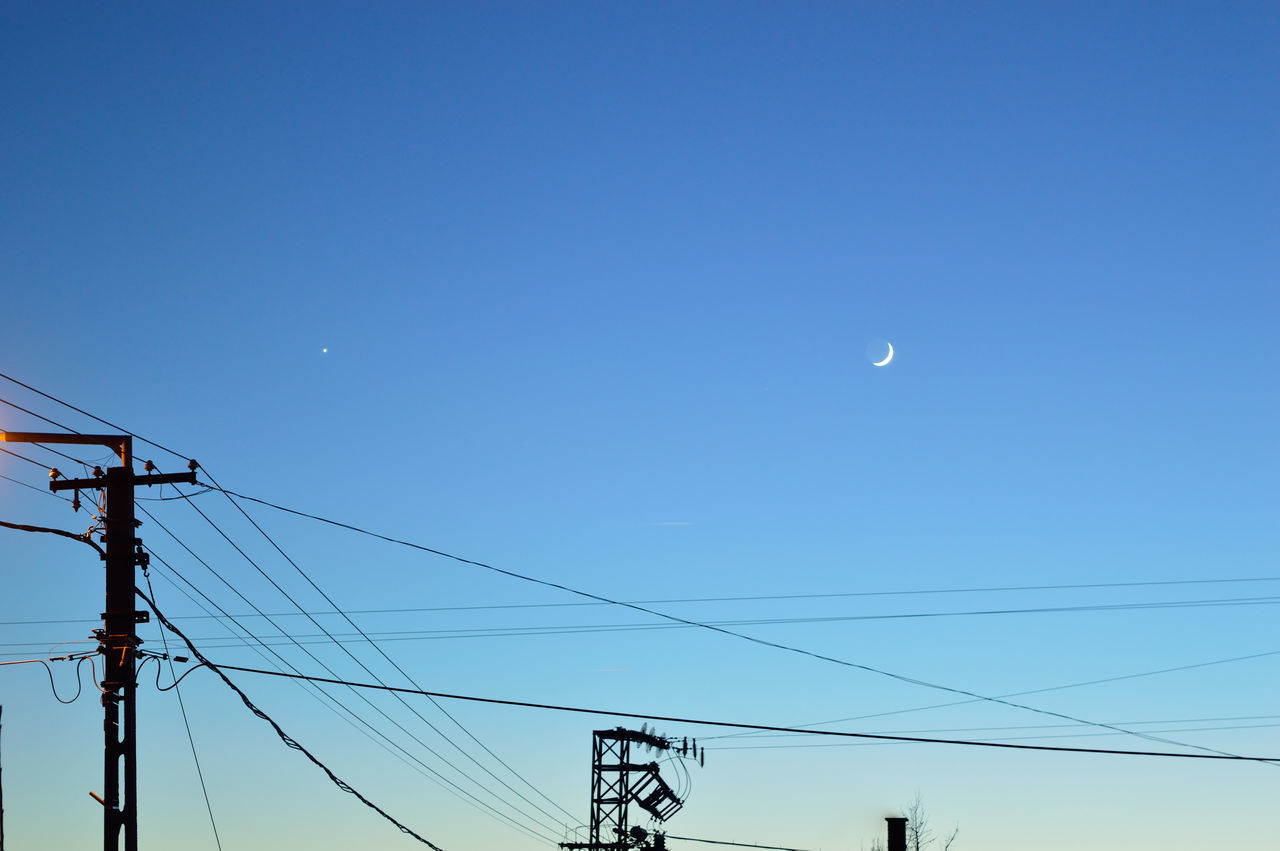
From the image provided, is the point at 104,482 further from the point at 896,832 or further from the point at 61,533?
the point at 896,832

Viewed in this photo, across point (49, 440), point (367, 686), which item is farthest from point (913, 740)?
point (49, 440)

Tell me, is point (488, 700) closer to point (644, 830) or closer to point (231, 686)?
point (231, 686)

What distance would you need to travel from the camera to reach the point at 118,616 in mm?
23297

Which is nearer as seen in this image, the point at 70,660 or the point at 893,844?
the point at 70,660

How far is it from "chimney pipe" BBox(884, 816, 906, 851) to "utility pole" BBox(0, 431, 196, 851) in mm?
27548

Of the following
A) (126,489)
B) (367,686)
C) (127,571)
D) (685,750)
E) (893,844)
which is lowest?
(893,844)

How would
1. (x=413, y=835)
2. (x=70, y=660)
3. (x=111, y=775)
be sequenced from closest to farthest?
(x=111, y=775) → (x=70, y=660) → (x=413, y=835)

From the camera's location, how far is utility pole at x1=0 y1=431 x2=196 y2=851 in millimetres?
22297

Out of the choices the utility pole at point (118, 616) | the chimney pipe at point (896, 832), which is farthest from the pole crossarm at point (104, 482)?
the chimney pipe at point (896, 832)

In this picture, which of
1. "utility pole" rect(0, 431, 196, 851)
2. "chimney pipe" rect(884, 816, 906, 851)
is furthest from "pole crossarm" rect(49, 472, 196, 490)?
"chimney pipe" rect(884, 816, 906, 851)

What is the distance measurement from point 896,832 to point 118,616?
28.5 m

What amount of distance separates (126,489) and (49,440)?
177 centimetres

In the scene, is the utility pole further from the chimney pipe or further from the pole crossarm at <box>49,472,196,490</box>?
the chimney pipe

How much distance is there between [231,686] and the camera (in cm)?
2605
